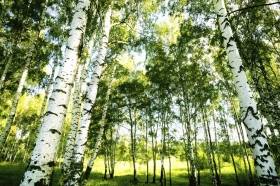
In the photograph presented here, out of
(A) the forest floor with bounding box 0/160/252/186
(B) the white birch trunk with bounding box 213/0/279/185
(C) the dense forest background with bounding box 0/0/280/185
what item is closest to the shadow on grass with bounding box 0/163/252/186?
(A) the forest floor with bounding box 0/160/252/186

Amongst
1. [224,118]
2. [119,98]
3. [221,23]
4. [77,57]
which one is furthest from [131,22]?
[224,118]

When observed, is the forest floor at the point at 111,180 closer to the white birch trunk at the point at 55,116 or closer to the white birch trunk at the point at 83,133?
the white birch trunk at the point at 83,133

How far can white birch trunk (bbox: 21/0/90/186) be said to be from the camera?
246 cm

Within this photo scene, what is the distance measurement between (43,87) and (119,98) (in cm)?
653

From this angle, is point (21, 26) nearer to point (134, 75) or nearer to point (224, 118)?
point (134, 75)

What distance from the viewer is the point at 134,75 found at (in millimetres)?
21422

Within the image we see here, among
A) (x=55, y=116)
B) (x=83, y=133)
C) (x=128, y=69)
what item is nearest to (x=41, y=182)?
(x=55, y=116)

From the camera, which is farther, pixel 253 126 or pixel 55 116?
pixel 253 126

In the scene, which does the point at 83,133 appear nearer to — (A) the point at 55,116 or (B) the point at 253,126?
(A) the point at 55,116

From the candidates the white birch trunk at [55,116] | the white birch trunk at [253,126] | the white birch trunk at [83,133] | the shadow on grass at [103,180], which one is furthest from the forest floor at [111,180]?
the white birch trunk at [253,126]

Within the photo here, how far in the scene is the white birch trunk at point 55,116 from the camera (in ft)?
8.06

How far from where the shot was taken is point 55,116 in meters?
2.81

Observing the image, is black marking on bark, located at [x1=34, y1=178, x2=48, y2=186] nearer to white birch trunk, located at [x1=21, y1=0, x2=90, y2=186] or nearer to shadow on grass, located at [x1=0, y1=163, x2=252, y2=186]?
white birch trunk, located at [x1=21, y1=0, x2=90, y2=186]

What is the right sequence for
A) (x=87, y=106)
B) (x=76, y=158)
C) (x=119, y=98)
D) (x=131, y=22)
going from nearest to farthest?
1. (x=76, y=158)
2. (x=87, y=106)
3. (x=131, y=22)
4. (x=119, y=98)
